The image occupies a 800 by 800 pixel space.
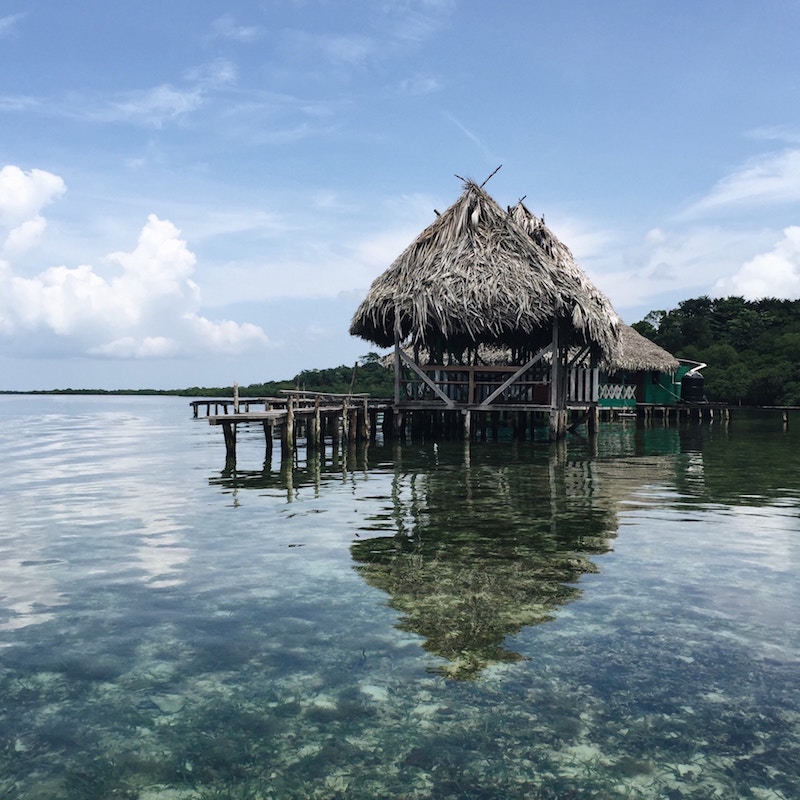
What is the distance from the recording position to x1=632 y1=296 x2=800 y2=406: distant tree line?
50062 millimetres

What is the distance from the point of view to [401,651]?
4879mm

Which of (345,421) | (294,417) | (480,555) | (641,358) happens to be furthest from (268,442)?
(641,358)

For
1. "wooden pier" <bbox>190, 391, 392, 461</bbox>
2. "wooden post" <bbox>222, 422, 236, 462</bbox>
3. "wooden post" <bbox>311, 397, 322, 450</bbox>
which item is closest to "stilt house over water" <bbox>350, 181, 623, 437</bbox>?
"wooden pier" <bbox>190, 391, 392, 461</bbox>

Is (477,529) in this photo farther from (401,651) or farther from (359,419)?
(359,419)

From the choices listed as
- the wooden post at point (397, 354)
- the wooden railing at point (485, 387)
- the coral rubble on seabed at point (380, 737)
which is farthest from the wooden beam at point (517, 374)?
the coral rubble on seabed at point (380, 737)

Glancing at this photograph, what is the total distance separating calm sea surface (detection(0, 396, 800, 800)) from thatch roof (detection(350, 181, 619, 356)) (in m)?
9.60

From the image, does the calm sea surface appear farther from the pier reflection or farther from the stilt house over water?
the stilt house over water

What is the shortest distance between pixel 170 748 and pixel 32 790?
1.99ft

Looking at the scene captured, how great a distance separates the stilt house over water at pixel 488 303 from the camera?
779 inches

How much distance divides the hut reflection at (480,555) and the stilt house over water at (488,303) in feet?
23.8

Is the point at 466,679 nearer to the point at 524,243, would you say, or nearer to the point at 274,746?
the point at 274,746

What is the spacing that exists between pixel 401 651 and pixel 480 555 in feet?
9.21

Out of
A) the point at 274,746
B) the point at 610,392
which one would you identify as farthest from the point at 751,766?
the point at 610,392

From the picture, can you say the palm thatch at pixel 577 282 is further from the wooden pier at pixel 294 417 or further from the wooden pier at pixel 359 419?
the wooden pier at pixel 294 417
